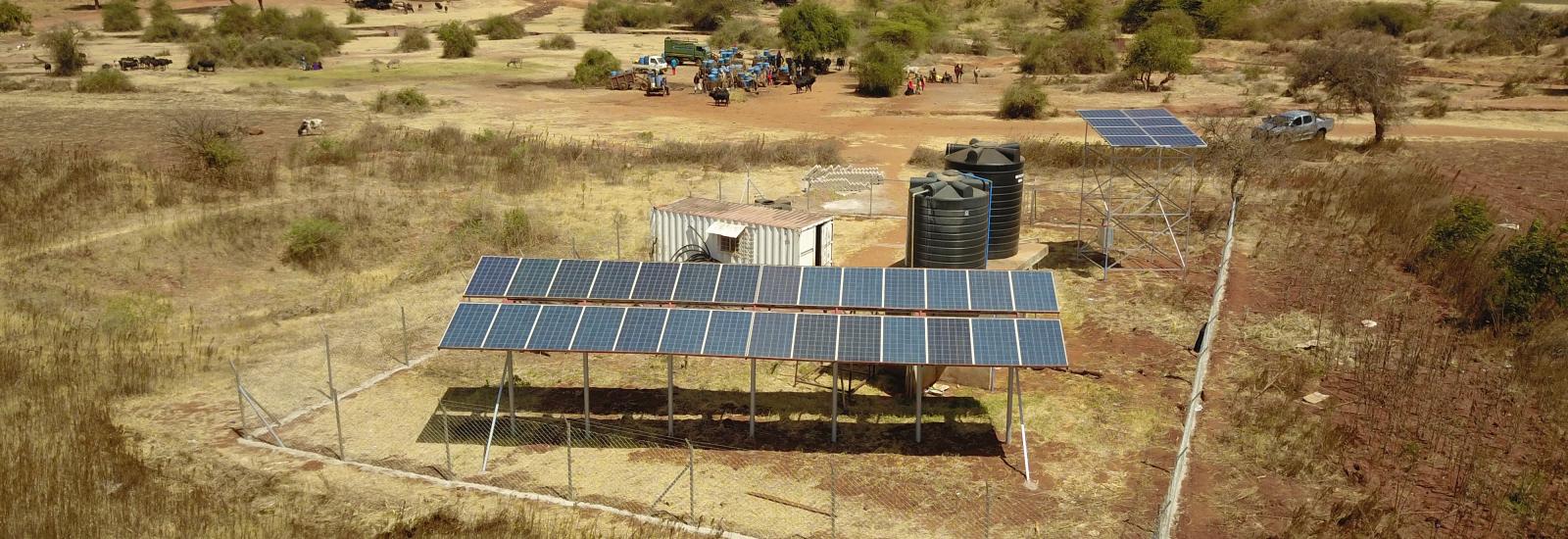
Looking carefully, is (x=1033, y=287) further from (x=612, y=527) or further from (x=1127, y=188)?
(x=1127, y=188)

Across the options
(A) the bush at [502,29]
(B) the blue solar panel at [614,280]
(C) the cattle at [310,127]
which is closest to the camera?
(B) the blue solar panel at [614,280]

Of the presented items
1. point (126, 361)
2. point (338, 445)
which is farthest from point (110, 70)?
point (338, 445)

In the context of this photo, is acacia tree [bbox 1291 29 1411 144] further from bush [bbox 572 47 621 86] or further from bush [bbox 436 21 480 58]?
bush [bbox 436 21 480 58]

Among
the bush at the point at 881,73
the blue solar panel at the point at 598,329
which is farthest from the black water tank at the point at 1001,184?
the bush at the point at 881,73

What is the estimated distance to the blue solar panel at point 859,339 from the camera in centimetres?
1483

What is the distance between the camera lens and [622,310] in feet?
52.4

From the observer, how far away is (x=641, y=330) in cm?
1547

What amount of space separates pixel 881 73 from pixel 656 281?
36.7 m

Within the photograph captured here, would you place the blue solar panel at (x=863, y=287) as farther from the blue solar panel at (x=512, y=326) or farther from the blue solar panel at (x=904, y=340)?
the blue solar panel at (x=512, y=326)

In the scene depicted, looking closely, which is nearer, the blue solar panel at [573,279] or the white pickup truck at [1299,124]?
the blue solar panel at [573,279]

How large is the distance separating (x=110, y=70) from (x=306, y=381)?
4029cm

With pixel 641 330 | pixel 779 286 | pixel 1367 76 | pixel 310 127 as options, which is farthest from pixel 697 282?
pixel 1367 76

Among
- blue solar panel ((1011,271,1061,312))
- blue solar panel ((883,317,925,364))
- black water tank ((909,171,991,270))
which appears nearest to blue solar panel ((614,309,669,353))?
blue solar panel ((883,317,925,364))

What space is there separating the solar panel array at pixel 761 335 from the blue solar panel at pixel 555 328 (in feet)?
0.04
